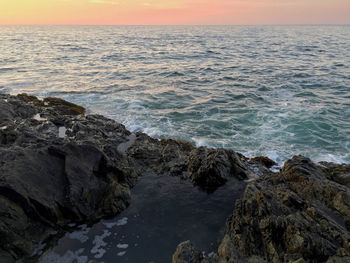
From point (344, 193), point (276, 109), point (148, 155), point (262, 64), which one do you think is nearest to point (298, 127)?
point (276, 109)

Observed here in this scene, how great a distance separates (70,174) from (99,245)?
8.49ft

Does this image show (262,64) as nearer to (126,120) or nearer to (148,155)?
(126,120)

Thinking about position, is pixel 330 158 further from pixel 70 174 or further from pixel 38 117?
pixel 38 117

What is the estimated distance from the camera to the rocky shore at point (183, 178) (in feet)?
21.1

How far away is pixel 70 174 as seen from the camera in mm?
8484

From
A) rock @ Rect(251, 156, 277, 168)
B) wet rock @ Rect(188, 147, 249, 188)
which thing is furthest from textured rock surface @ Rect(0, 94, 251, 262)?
rock @ Rect(251, 156, 277, 168)

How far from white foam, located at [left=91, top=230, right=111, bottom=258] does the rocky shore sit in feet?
2.39

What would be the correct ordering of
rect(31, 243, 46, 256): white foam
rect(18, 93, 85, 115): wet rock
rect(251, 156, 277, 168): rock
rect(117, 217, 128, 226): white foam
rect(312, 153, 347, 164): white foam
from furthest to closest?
1. rect(18, 93, 85, 115): wet rock
2. rect(312, 153, 347, 164): white foam
3. rect(251, 156, 277, 168): rock
4. rect(117, 217, 128, 226): white foam
5. rect(31, 243, 46, 256): white foam

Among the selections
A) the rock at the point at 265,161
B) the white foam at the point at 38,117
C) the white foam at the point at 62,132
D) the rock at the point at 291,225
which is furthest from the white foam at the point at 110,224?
the white foam at the point at 38,117

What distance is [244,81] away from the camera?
100 ft

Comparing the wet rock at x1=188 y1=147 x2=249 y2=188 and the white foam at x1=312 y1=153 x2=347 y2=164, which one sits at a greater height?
the wet rock at x1=188 y1=147 x2=249 y2=188

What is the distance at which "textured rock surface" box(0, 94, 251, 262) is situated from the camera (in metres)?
7.19

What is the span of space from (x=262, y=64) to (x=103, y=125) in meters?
32.6

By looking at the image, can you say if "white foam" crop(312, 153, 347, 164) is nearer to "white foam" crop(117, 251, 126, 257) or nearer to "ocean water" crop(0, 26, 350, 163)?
"ocean water" crop(0, 26, 350, 163)
